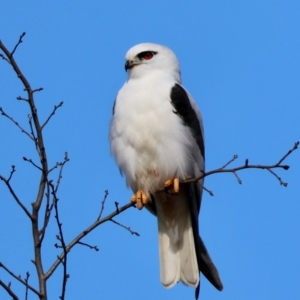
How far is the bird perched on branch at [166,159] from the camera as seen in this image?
5.05 metres

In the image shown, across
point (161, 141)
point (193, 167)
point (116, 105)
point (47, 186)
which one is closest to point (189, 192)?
point (193, 167)

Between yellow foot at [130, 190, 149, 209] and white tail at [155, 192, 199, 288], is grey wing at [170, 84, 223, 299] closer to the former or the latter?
white tail at [155, 192, 199, 288]

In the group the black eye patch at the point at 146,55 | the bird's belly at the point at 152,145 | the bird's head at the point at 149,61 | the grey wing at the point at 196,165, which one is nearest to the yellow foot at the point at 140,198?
the bird's belly at the point at 152,145

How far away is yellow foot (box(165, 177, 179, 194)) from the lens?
5.11 meters

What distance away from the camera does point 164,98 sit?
5137mm

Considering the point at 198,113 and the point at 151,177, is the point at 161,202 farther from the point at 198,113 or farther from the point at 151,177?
the point at 198,113

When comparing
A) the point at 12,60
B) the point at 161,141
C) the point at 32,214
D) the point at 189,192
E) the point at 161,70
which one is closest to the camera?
the point at 32,214

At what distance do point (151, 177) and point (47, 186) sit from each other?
165cm

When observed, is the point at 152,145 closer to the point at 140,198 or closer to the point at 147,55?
the point at 140,198

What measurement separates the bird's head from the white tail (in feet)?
3.47

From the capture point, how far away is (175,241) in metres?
5.52

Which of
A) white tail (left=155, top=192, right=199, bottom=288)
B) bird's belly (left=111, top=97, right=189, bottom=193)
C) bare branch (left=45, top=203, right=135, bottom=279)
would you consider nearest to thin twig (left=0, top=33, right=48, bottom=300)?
bare branch (left=45, top=203, right=135, bottom=279)

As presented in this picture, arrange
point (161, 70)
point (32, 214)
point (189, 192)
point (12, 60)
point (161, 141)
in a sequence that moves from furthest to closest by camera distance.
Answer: point (161, 70), point (189, 192), point (161, 141), point (12, 60), point (32, 214)

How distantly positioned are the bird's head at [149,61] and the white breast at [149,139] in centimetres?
50
